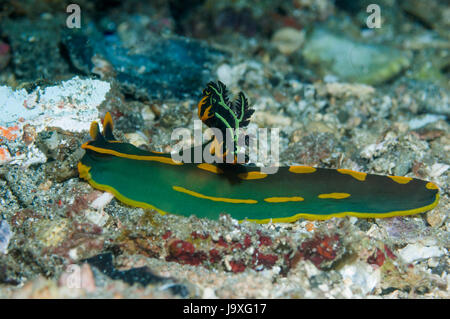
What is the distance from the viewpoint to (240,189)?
150 inches

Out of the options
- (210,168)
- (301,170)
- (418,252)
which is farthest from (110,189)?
(418,252)

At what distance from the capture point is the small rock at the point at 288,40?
786 cm

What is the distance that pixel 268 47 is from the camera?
26.0 ft

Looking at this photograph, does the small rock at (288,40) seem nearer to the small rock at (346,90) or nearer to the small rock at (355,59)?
the small rock at (355,59)

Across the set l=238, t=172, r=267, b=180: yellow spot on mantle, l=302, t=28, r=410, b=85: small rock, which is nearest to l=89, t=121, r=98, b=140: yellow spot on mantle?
l=238, t=172, r=267, b=180: yellow spot on mantle

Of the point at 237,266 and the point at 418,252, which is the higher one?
the point at 418,252

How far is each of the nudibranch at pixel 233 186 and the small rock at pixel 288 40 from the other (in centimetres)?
472

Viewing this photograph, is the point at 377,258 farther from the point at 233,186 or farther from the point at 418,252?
the point at 233,186

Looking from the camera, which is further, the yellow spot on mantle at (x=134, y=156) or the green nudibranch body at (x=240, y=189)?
the yellow spot on mantle at (x=134, y=156)

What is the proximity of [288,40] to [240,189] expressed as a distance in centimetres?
547

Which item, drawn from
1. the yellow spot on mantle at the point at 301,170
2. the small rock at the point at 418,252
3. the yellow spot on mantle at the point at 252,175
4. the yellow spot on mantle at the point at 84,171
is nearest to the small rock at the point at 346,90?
the yellow spot on mantle at the point at 301,170

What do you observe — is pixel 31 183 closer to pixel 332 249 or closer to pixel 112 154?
pixel 112 154

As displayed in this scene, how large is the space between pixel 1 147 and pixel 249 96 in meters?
3.77

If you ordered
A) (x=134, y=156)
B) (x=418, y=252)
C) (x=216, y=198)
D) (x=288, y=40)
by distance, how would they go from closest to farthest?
1. (x=418, y=252)
2. (x=216, y=198)
3. (x=134, y=156)
4. (x=288, y=40)
